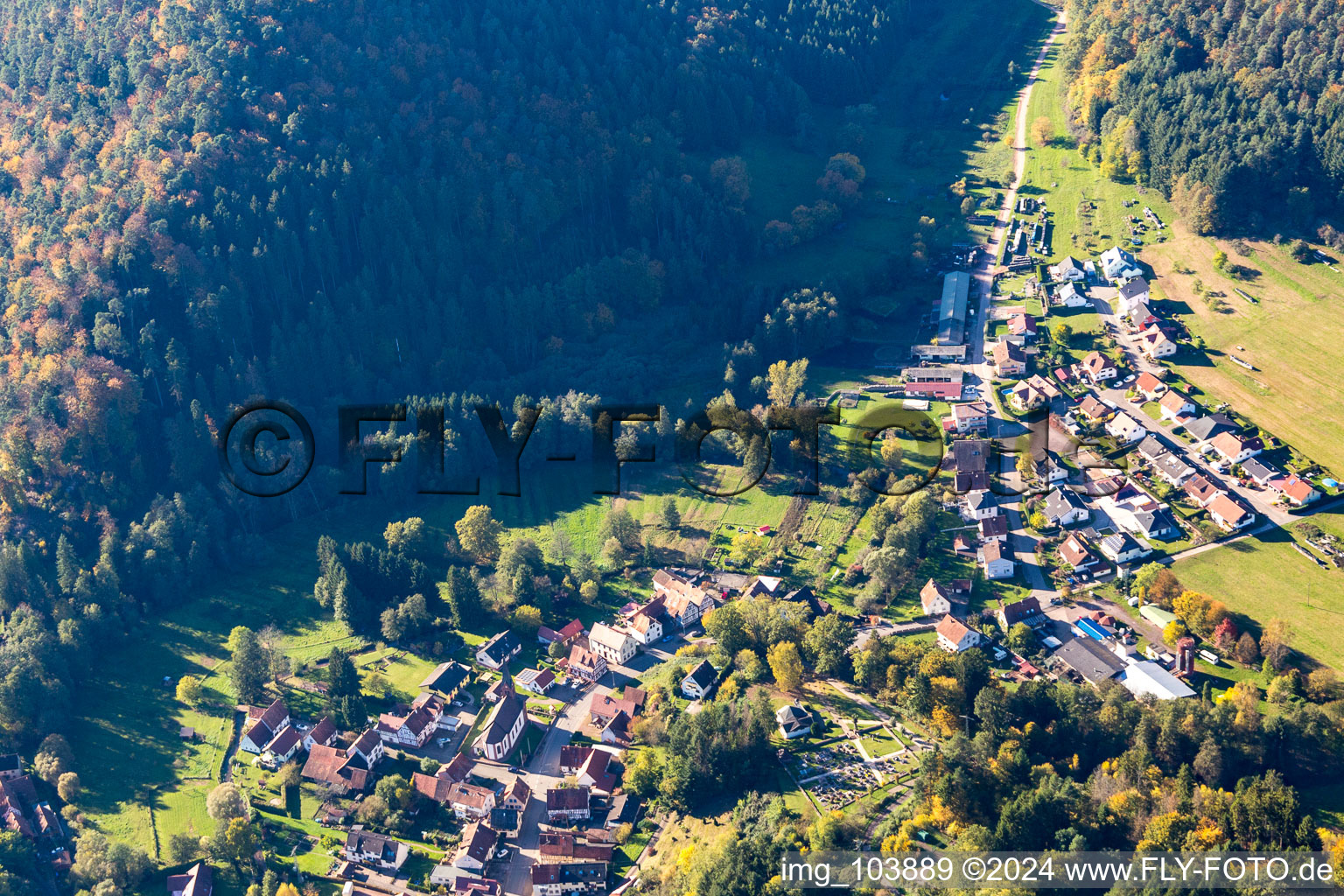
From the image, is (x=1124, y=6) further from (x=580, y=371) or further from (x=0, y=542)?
(x=0, y=542)

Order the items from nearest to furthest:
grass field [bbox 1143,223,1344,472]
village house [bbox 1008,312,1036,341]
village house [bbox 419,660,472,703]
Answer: village house [bbox 419,660,472,703] < grass field [bbox 1143,223,1344,472] < village house [bbox 1008,312,1036,341]

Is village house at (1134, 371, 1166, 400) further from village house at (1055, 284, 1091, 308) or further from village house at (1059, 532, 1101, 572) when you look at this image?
village house at (1059, 532, 1101, 572)

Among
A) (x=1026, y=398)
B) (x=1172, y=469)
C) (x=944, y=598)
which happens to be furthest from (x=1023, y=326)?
(x=944, y=598)

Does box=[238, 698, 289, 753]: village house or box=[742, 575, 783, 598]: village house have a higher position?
box=[742, 575, 783, 598]: village house

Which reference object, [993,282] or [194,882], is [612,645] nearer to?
[194,882]

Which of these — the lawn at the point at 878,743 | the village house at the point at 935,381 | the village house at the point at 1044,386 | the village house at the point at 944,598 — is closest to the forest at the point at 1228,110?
the village house at the point at 1044,386

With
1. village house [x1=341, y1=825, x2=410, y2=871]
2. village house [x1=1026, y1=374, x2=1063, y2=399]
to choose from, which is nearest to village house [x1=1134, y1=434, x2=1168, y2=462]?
village house [x1=1026, y1=374, x2=1063, y2=399]

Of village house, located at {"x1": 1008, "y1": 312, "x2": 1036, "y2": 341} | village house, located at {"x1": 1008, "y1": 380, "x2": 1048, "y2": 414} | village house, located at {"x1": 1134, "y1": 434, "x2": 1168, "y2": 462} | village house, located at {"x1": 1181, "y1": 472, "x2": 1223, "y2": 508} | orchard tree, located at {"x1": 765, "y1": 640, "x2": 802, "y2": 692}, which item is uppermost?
village house, located at {"x1": 1008, "y1": 312, "x2": 1036, "y2": 341}
